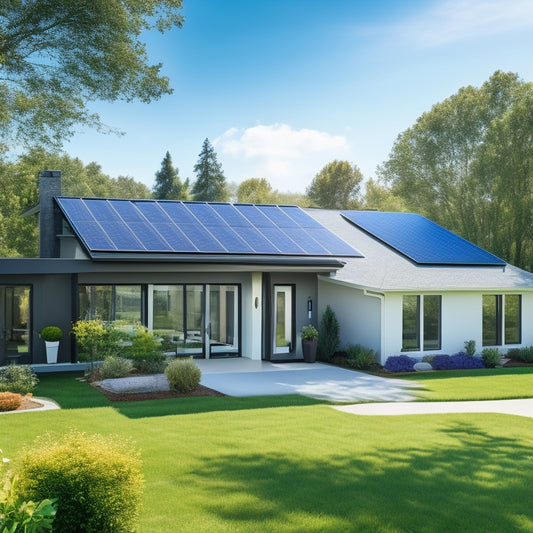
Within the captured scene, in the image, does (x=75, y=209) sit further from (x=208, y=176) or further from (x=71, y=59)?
(x=208, y=176)

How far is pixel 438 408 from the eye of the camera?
1374cm

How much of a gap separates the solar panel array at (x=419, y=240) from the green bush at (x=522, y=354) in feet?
11.9

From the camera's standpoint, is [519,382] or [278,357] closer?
[519,382]

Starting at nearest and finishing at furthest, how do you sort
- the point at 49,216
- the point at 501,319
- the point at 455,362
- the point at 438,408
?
the point at 438,408 → the point at 455,362 → the point at 49,216 → the point at 501,319

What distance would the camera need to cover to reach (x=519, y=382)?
690 inches

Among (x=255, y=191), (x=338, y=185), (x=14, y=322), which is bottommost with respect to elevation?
(x=14, y=322)

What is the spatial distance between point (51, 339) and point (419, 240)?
Result: 1450 centimetres

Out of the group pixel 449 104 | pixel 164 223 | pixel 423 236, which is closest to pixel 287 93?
pixel 449 104

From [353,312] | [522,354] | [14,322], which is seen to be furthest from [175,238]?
[522,354]

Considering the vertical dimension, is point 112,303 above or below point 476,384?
above

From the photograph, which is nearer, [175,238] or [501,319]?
[175,238]

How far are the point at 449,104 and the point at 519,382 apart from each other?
3301 cm

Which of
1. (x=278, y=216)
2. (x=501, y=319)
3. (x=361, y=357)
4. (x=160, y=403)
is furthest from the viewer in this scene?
(x=278, y=216)

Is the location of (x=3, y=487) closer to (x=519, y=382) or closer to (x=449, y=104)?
(x=519, y=382)
